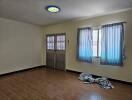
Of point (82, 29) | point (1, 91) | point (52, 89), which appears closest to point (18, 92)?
point (1, 91)

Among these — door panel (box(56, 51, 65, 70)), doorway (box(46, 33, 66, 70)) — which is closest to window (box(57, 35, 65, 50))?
doorway (box(46, 33, 66, 70))

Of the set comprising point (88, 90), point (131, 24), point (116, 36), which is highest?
point (131, 24)

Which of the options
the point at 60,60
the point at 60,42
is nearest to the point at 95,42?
the point at 60,42

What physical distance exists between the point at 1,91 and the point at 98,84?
2.95m

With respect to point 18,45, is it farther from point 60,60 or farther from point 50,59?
point 60,60

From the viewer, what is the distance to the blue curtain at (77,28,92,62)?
4402 millimetres

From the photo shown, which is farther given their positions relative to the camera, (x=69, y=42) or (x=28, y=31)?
(x=28, y=31)

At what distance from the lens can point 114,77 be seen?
12.8 ft

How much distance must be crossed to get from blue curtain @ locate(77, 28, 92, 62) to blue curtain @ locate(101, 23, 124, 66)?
0.55 m

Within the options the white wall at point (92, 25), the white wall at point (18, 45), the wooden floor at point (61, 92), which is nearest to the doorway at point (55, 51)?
the white wall at point (92, 25)

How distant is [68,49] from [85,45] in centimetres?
100

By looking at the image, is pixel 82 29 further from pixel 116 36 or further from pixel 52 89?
pixel 52 89

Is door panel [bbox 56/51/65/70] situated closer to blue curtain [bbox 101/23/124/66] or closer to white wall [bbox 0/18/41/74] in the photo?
white wall [bbox 0/18/41/74]

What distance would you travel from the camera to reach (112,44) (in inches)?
149
